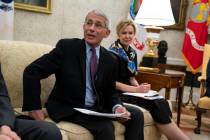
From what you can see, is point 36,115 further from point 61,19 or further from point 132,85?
point 61,19

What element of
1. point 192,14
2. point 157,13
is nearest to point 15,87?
point 157,13

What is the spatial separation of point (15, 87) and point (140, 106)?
105 cm

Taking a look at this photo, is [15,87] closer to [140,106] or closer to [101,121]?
[101,121]

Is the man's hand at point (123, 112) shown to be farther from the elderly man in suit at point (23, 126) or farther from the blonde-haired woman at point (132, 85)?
the elderly man in suit at point (23, 126)

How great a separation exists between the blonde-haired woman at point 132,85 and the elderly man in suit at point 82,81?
364mm

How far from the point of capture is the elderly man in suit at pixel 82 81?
2145 millimetres

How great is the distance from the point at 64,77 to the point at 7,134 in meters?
0.80

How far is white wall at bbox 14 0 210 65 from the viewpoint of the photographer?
4070mm

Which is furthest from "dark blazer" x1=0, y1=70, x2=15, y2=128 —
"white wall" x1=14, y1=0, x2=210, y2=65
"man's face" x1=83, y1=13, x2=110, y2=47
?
"white wall" x1=14, y1=0, x2=210, y2=65

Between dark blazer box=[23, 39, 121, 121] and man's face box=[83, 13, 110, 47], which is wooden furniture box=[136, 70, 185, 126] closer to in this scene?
dark blazer box=[23, 39, 121, 121]

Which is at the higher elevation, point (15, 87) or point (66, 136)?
point (15, 87)

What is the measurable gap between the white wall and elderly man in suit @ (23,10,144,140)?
192cm

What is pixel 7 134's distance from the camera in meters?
1.50

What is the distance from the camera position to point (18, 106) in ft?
8.13
